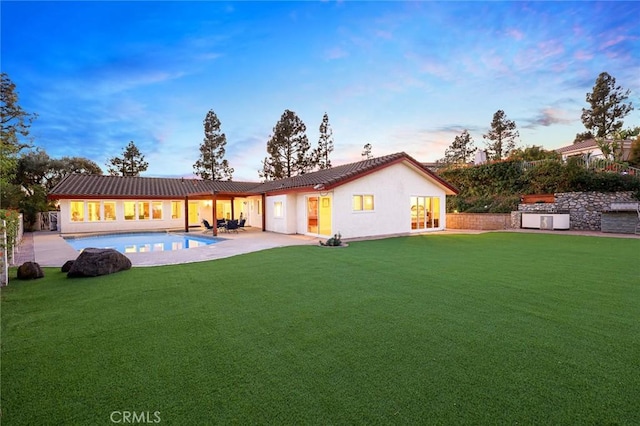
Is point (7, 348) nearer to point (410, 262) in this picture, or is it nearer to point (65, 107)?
point (410, 262)

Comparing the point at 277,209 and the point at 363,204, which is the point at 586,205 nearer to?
the point at 363,204

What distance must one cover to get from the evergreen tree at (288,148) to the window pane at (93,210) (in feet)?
62.8

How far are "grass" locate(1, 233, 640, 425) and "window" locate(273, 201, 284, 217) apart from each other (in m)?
11.2

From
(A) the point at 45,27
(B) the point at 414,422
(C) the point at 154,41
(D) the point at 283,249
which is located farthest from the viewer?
(C) the point at 154,41

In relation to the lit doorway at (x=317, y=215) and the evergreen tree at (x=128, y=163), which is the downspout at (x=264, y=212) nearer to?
the lit doorway at (x=317, y=215)

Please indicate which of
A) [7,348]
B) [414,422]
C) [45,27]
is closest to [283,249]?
Result: [7,348]

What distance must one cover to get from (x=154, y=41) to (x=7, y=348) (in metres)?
13.0

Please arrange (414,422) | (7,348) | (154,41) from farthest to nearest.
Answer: (154,41)
(7,348)
(414,422)

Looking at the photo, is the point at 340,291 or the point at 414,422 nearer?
the point at 414,422

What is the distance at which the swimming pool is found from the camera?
15109 mm

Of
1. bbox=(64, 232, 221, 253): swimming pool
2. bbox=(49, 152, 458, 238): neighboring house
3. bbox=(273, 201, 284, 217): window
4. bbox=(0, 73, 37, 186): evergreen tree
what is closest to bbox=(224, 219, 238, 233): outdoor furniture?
bbox=(49, 152, 458, 238): neighboring house

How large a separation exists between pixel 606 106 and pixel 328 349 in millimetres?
44908

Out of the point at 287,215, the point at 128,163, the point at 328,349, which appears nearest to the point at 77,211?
the point at 287,215

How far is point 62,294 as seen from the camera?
5879 mm
